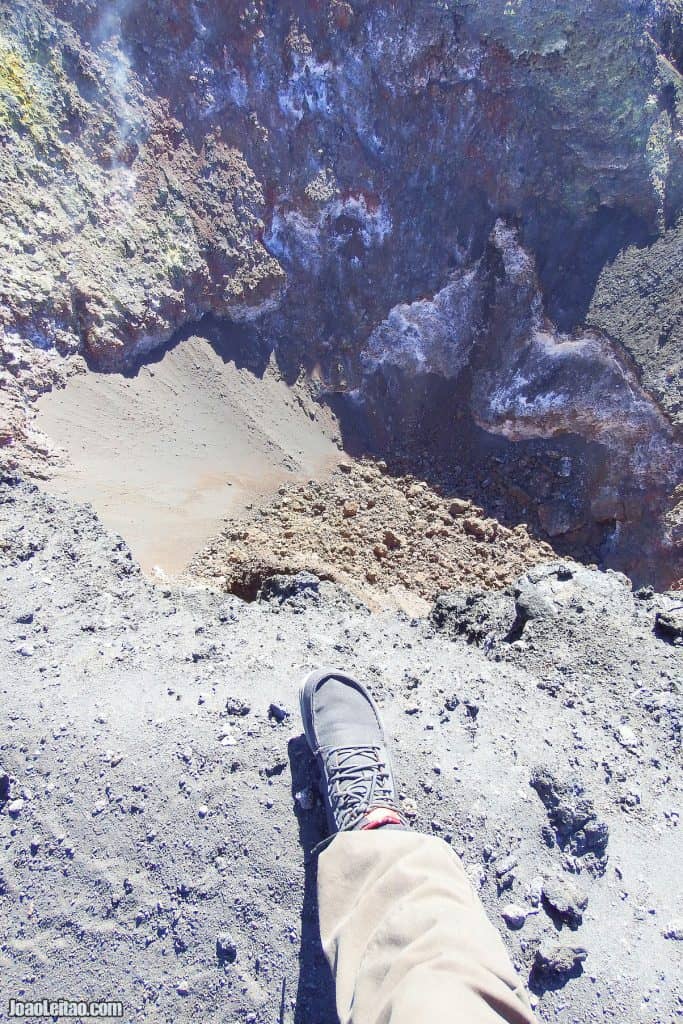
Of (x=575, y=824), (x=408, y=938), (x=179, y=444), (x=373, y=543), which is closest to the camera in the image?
(x=408, y=938)

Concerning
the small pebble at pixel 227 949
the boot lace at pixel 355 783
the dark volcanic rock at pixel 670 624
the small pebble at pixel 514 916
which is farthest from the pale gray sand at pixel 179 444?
the dark volcanic rock at pixel 670 624

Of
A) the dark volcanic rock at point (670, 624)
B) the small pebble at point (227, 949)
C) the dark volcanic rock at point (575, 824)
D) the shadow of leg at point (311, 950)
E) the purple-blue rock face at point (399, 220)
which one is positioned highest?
the purple-blue rock face at point (399, 220)

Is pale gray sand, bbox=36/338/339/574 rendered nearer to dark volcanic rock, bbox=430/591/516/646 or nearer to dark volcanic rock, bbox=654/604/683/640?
dark volcanic rock, bbox=430/591/516/646

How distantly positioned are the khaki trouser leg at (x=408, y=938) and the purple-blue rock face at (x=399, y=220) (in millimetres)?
6853

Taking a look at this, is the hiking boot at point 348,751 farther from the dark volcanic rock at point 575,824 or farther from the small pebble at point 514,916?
the dark volcanic rock at point 575,824

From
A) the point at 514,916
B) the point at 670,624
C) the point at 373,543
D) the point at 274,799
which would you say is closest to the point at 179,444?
the point at 373,543

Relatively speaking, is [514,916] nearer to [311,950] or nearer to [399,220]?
[311,950]

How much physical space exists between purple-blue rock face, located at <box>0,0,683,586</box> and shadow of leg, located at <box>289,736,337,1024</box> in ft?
20.9

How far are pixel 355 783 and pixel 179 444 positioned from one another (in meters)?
6.88

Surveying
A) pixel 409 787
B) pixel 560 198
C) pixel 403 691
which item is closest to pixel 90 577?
pixel 403 691

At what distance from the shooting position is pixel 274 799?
345cm

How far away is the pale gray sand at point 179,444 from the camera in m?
7.88

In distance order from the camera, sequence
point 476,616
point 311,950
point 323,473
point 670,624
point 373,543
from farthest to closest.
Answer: point 323,473
point 373,543
point 476,616
point 670,624
point 311,950

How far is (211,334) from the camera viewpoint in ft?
31.5
